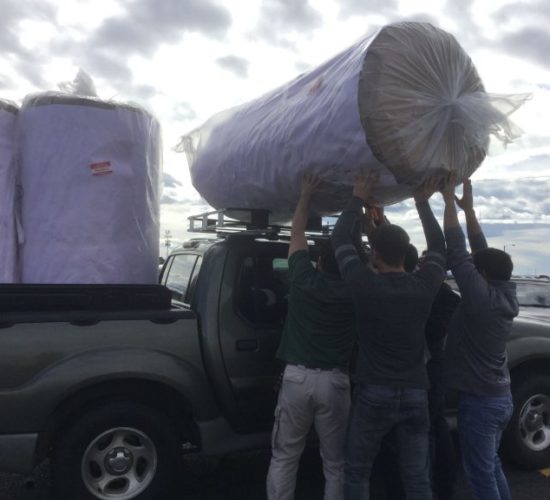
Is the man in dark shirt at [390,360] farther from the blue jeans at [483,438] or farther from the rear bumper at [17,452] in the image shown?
the rear bumper at [17,452]

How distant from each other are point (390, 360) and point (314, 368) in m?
0.44

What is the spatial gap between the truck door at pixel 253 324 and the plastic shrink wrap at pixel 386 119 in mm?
586

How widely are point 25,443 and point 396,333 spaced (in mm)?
2075

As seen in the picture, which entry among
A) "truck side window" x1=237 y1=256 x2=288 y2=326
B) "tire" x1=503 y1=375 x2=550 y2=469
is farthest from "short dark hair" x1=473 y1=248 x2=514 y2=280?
"tire" x1=503 y1=375 x2=550 y2=469

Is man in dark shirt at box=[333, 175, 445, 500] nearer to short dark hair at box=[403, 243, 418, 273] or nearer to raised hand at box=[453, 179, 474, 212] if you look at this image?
short dark hair at box=[403, 243, 418, 273]

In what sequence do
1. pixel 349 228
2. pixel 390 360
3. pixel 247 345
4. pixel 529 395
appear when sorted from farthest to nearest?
pixel 529 395, pixel 247 345, pixel 349 228, pixel 390 360

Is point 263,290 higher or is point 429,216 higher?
point 429,216

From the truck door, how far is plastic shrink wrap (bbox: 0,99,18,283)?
1.33m

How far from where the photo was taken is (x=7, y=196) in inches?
143

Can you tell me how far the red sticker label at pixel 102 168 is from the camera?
361 centimetres

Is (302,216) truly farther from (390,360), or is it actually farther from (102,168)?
(102,168)

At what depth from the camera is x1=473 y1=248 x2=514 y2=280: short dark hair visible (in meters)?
3.21

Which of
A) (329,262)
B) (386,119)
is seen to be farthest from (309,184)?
(386,119)

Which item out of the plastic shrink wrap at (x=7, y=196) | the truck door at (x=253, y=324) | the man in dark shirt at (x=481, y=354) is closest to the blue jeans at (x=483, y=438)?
the man in dark shirt at (x=481, y=354)
